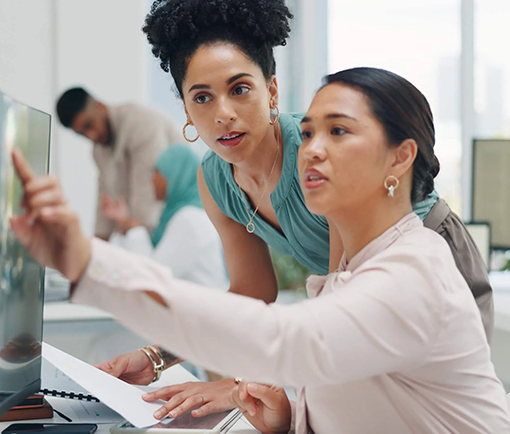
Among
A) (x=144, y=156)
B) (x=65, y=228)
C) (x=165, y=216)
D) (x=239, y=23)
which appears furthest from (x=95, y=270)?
(x=144, y=156)

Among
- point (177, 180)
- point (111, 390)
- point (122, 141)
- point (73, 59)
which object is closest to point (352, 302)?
point (111, 390)

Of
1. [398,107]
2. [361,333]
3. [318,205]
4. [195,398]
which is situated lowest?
[195,398]

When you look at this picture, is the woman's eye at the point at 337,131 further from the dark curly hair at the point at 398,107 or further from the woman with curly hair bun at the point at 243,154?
the woman with curly hair bun at the point at 243,154

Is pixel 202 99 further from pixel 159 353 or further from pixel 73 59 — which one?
pixel 73 59

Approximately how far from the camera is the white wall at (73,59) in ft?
16.1

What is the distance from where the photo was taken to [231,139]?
1.36 meters

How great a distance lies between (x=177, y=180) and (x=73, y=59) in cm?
162

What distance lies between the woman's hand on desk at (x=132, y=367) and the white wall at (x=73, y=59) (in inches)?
142

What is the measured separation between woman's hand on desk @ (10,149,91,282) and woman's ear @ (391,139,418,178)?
44cm

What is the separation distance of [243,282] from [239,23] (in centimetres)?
63

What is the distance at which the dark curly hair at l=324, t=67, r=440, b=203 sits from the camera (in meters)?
0.92

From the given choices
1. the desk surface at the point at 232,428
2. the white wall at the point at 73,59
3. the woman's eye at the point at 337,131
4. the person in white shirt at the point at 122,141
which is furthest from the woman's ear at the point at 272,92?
the white wall at the point at 73,59

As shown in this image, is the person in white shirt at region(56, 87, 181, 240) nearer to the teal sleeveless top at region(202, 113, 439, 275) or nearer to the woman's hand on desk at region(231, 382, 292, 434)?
the teal sleeveless top at region(202, 113, 439, 275)

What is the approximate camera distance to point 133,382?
1487 mm
